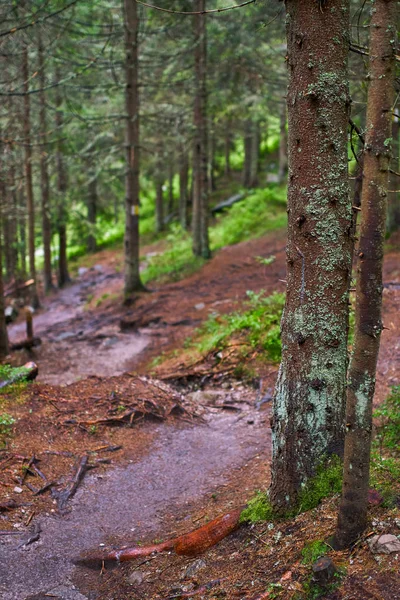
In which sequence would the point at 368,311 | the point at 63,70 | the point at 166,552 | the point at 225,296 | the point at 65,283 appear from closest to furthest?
the point at 368,311 → the point at 166,552 → the point at 225,296 → the point at 63,70 → the point at 65,283

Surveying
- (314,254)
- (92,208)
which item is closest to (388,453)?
(314,254)

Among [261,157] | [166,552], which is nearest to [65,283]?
[261,157]

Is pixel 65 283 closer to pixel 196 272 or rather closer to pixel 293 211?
pixel 196 272

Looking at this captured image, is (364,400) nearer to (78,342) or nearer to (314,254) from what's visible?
(314,254)

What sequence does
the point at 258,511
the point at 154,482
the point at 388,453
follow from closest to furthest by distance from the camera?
the point at 258,511, the point at 388,453, the point at 154,482

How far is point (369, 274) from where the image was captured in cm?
290

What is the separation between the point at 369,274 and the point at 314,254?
89 centimetres

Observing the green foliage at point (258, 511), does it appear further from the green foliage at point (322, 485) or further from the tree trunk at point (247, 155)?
the tree trunk at point (247, 155)

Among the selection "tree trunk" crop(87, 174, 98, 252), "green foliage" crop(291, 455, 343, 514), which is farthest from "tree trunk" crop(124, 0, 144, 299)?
"green foliage" crop(291, 455, 343, 514)

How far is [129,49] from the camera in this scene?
1512 centimetres

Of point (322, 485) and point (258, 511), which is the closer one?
point (322, 485)

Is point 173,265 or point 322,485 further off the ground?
point 322,485

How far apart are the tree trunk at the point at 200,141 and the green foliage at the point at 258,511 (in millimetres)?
15170

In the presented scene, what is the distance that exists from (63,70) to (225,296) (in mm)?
12981
